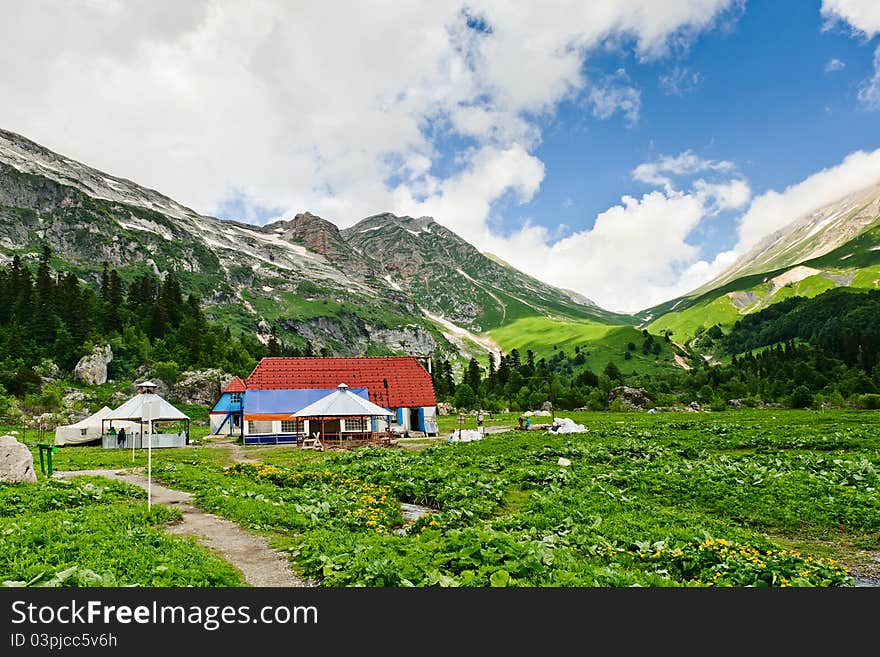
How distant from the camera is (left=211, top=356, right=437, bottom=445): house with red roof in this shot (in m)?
57.1

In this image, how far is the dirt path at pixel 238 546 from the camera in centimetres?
1084

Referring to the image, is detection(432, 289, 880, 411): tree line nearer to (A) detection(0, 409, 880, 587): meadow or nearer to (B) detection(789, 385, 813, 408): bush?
(B) detection(789, 385, 813, 408): bush

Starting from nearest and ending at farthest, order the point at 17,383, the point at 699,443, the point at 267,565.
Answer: the point at 267,565 → the point at 699,443 → the point at 17,383

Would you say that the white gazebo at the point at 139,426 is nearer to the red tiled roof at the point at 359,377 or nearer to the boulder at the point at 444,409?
the red tiled roof at the point at 359,377

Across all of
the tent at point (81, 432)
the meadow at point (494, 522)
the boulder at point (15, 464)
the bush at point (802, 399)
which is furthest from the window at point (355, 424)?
the bush at point (802, 399)

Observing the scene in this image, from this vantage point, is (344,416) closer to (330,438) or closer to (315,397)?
(330,438)

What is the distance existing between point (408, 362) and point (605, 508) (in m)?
55.7

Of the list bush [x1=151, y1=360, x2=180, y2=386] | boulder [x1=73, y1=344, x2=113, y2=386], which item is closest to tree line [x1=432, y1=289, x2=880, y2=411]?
bush [x1=151, y1=360, x2=180, y2=386]

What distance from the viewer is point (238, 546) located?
1338 cm

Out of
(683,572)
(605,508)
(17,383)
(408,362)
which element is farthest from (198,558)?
(17,383)

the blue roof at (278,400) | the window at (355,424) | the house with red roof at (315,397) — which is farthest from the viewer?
the blue roof at (278,400)

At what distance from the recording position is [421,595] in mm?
8180

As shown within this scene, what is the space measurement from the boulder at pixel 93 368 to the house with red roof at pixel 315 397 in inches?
1236

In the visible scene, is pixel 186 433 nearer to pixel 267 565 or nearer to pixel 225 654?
pixel 267 565
